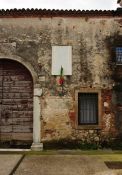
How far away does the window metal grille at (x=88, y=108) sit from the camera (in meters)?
14.6

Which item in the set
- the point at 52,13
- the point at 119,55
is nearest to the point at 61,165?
the point at 119,55

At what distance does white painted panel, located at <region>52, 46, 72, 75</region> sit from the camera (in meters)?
14.6

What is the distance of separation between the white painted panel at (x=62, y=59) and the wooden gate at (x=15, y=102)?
105cm

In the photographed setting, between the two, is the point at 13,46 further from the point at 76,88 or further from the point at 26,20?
the point at 76,88

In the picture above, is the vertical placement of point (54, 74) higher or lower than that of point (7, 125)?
higher

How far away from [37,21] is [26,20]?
41 centimetres

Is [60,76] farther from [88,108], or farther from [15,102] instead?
[15,102]

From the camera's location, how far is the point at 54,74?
1457 centimetres

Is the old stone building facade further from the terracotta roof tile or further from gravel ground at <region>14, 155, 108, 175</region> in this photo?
gravel ground at <region>14, 155, 108, 175</region>

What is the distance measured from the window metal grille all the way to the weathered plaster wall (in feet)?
1.01

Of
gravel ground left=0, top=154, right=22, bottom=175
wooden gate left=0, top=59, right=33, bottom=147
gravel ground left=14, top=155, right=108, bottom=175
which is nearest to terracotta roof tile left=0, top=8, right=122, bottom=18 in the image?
wooden gate left=0, top=59, right=33, bottom=147

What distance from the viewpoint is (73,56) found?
14.7m

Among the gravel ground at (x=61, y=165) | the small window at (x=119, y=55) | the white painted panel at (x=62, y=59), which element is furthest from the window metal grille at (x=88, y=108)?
the gravel ground at (x=61, y=165)

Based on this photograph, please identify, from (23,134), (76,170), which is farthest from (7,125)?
(76,170)
